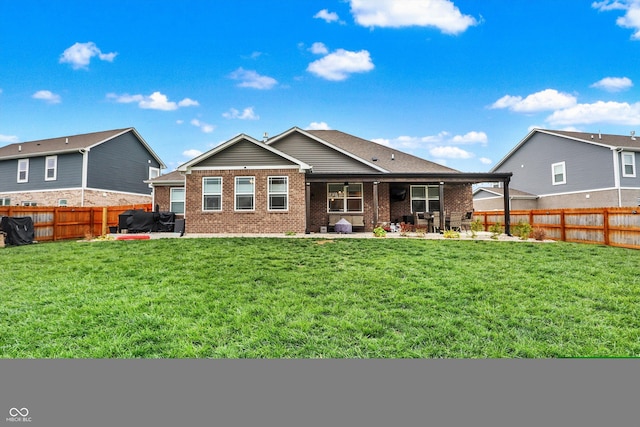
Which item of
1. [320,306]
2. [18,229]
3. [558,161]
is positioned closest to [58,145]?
[18,229]

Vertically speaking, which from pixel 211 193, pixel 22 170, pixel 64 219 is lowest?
pixel 64 219

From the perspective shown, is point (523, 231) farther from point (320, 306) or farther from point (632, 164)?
point (320, 306)

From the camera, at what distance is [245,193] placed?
47.2ft

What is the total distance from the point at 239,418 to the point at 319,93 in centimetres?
510

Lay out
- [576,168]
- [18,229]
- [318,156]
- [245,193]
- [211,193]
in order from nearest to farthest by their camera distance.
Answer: [18,229] < [245,193] < [211,193] < [318,156] < [576,168]

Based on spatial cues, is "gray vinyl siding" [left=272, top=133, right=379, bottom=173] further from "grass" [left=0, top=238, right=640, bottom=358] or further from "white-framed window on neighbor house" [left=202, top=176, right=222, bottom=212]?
"grass" [left=0, top=238, right=640, bottom=358]

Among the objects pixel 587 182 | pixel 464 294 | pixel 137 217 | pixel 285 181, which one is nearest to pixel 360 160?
pixel 285 181

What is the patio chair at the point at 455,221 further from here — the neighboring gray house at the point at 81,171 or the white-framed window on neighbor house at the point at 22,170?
the white-framed window on neighbor house at the point at 22,170

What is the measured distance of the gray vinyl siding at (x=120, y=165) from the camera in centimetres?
1997

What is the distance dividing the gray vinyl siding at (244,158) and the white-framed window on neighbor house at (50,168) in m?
12.3

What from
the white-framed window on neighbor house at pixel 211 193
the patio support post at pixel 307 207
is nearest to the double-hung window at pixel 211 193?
the white-framed window on neighbor house at pixel 211 193

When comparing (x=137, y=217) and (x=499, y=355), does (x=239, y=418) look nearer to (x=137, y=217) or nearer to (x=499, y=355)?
(x=499, y=355)

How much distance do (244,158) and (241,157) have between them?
0.46ft

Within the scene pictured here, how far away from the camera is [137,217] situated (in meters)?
14.7
